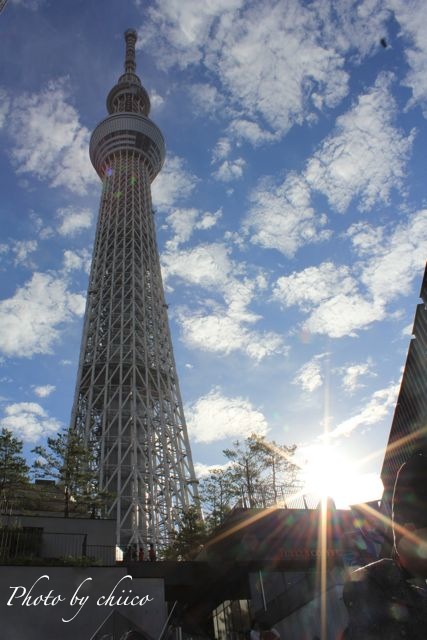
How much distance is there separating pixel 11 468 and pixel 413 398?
63.9ft

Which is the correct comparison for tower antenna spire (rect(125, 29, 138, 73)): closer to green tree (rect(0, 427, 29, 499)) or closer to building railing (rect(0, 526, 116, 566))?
green tree (rect(0, 427, 29, 499))

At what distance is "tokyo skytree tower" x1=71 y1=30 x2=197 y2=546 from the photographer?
4350 centimetres

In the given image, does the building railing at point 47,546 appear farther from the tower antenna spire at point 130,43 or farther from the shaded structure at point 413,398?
the tower antenna spire at point 130,43

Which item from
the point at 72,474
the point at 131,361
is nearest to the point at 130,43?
the point at 131,361

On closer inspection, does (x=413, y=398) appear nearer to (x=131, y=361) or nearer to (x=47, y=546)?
(x=47, y=546)

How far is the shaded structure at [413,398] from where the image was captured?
11078 mm

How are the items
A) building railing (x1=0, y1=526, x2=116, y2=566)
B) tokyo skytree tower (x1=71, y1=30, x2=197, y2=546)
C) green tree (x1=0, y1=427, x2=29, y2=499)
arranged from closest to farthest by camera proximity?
building railing (x1=0, y1=526, x2=116, y2=566), green tree (x1=0, y1=427, x2=29, y2=499), tokyo skytree tower (x1=71, y1=30, x2=197, y2=546)

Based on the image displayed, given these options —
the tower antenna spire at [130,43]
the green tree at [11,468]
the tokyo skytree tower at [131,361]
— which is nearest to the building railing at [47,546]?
the green tree at [11,468]

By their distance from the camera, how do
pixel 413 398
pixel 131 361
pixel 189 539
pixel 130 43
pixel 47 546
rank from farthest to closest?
pixel 130 43 < pixel 131 361 < pixel 189 539 < pixel 47 546 < pixel 413 398

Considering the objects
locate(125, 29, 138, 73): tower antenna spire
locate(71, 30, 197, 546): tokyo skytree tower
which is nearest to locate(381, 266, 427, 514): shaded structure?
locate(71, 30, 197, 546): tokyo skytree tower

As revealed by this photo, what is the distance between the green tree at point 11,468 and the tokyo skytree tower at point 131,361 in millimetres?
16432

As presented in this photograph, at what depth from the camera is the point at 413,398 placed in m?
12.1

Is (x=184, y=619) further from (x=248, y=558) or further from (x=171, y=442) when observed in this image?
(x=171, y=442)

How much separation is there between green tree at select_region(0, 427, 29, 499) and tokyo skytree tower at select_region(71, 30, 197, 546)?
647 inches
